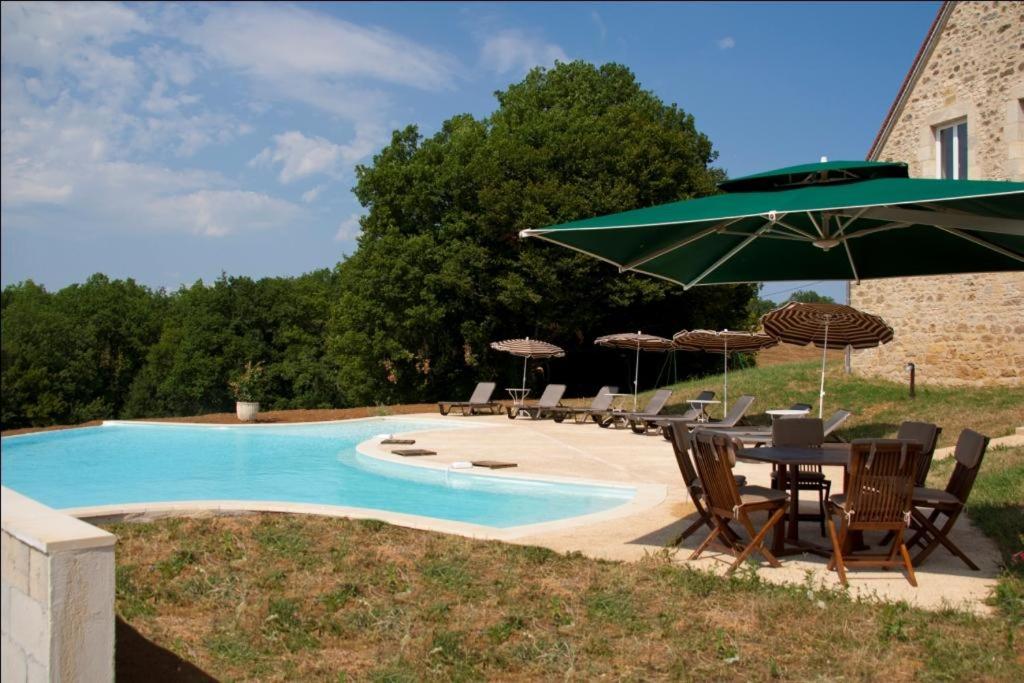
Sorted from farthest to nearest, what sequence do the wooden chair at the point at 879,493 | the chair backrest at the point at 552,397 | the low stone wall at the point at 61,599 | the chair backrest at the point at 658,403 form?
1. the chair backrest at the point at 552,397
2. the chair backrest at the point at 658,403
3. the wooden chair at the point at 879,493
4. the low stone wall at the point at 61,599

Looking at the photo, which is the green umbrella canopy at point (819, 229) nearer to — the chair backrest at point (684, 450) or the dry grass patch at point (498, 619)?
the chair backrest at point (684, 450)

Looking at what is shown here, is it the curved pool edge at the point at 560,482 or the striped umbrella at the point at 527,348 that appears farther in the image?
the striped umbrella at the point at 527,348

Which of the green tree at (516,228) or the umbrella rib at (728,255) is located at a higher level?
the green tree at (516,228)

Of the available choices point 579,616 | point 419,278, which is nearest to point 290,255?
point 419,278

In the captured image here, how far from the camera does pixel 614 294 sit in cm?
2580

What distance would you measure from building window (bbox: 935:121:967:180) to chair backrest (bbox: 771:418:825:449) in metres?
11.8

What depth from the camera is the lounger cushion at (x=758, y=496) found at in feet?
19.2

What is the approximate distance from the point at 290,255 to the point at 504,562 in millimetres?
42440

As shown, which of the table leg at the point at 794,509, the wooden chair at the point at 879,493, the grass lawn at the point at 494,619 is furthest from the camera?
the table leg at the point at 794,509

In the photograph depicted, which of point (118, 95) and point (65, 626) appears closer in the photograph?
point (65, 626)

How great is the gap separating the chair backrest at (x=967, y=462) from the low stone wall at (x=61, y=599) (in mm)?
5199

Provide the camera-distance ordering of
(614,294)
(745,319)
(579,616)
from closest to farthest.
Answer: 1. (579,616)
2. (614,294)
3. (745,319)

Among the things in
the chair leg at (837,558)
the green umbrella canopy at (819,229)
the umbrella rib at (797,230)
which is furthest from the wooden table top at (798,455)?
the umbrella rib at (797,230)

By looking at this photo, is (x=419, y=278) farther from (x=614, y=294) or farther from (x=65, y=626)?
(x=65, y=626)
